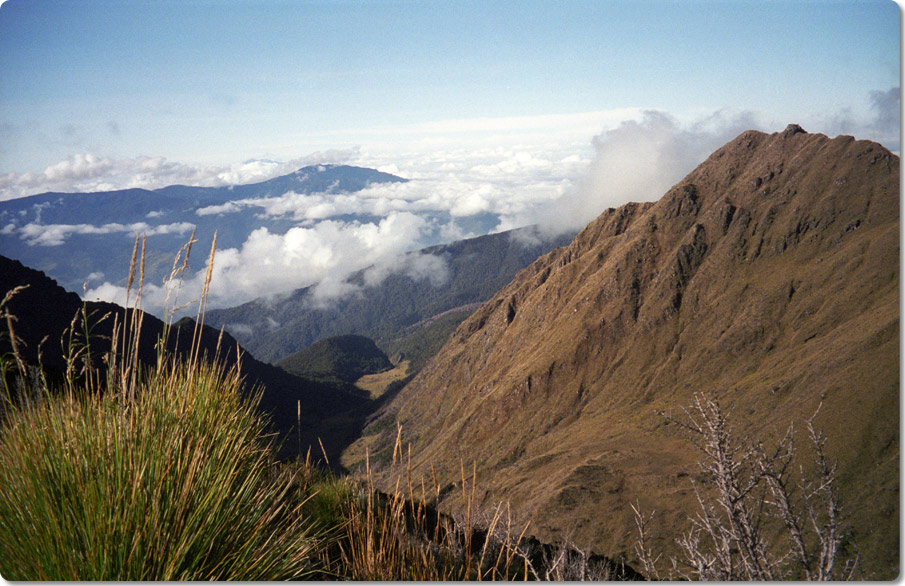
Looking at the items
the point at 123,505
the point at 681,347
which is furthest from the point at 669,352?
the point at 123,505

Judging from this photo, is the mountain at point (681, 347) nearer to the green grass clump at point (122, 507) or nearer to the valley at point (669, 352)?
the valley at point (669, 352)

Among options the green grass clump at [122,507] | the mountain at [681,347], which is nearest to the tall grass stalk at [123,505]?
the green grass clump at [122,507]

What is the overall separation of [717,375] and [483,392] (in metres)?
60.2

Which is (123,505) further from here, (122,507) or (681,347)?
(681,347)

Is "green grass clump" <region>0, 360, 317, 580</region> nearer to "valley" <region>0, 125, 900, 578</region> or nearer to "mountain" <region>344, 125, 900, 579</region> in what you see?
"valley" <region>0, 125, 900, 578</region>

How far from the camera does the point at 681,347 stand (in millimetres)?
104625

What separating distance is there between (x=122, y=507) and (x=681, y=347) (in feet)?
375

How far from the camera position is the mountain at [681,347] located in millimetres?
54219

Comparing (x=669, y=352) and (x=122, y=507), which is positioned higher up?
(x=122, y=507)

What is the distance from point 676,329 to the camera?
10988 centimetres

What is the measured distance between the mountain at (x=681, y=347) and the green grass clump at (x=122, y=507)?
3900 centimetres

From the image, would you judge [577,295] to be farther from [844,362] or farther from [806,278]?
[844,362]

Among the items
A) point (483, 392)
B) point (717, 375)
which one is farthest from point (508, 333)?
point (717, 375)

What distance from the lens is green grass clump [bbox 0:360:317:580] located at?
299cm
